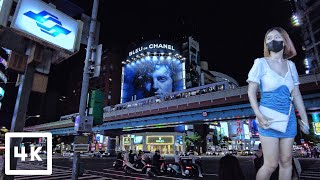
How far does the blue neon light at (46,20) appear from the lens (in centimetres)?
639

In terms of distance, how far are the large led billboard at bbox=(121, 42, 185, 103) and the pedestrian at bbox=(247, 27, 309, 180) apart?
231 ft

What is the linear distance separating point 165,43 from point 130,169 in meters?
67.7

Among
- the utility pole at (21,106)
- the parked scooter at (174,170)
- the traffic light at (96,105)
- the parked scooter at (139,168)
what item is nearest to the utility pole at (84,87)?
the traffic light at (96,105)

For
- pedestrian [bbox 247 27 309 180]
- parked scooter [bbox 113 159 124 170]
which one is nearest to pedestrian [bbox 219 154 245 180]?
pedestrian [bbox 247 27 309 180]

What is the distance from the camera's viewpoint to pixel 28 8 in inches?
247

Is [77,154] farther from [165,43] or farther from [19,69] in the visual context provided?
[165,43]

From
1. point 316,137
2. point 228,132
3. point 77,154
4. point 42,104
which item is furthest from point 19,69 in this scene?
point 42,104

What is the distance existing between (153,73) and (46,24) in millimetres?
69352

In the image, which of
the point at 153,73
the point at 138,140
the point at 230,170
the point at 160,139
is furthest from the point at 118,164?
the point at 153,73

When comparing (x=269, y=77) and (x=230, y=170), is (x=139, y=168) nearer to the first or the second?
(x=230, y=170)

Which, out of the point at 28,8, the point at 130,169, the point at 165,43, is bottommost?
the point at 130,169

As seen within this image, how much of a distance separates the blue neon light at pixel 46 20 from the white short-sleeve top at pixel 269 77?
6.43 m

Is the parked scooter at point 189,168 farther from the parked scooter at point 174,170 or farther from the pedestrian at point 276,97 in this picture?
the pedestrian at point 276,97

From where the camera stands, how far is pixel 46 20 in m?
6.70
